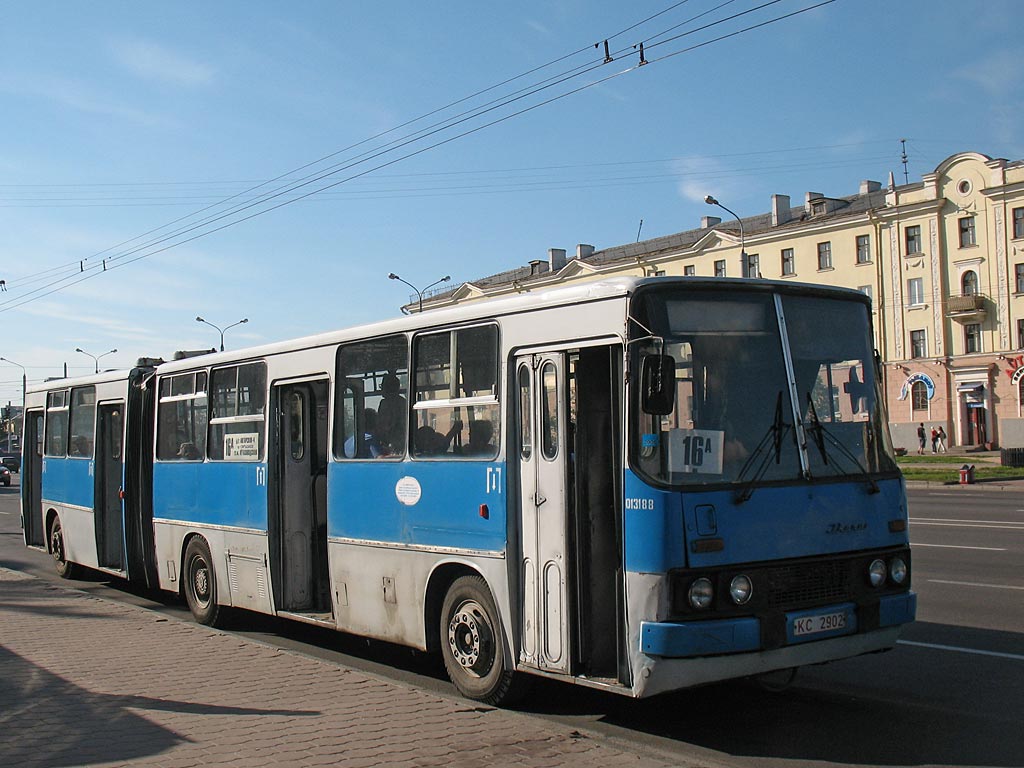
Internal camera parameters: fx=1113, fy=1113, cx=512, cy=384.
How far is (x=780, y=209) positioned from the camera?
68.7 metres

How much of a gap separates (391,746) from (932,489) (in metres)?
31.2

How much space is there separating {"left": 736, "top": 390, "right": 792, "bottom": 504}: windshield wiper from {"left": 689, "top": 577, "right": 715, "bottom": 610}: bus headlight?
0.53 metres

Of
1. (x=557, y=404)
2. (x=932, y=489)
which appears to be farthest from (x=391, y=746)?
(x=932, y=489)

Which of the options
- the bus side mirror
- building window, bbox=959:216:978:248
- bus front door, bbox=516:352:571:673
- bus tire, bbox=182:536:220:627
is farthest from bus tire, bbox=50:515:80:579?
building window, bbox=959:216:978:248

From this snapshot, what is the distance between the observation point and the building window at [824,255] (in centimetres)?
6481

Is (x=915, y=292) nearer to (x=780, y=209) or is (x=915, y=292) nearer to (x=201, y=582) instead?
(x=780, y=209)

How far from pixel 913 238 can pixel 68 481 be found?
53.5 m

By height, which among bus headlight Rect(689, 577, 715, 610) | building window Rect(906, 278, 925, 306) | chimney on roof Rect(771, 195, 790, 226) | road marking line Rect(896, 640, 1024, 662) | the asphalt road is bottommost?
the asphalt road

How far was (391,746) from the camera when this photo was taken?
6.43 m

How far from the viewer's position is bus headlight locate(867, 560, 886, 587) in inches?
281

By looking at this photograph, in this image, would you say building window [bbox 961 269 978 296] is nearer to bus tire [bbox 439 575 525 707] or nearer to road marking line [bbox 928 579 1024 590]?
road marking line [bbox 928 579 1024 590]

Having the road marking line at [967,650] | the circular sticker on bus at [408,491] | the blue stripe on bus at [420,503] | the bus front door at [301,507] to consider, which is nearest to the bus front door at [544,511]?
the blue stripe on bus at [420,503]

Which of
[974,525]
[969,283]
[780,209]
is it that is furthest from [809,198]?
[974,525]

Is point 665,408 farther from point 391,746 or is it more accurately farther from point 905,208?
point 905,208
